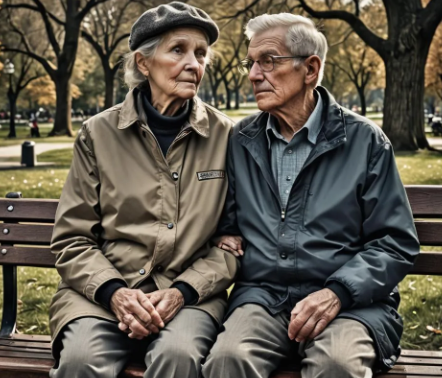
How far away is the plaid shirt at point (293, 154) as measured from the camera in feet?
10.7

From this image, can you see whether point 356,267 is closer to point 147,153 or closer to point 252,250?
point 252,250

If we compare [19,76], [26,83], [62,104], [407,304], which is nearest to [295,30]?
[407,304]

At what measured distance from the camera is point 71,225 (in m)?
3.27

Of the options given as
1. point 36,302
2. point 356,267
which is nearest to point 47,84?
point 36,302

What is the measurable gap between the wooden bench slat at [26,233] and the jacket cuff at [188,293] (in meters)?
0.93

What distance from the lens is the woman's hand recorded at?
10.8 feet

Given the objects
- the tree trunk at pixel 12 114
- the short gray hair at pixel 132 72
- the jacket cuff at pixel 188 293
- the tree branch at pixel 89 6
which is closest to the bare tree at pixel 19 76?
the tree trunk at pixel 12 114

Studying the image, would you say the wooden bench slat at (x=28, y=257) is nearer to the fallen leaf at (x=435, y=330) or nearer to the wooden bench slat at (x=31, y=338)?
the wooden bench slat at (x=31, y=338)

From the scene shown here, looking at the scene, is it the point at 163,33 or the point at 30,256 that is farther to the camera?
the point at 30,256

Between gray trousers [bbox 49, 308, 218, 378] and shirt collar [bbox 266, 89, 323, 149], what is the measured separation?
95 centimetres

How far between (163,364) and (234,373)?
29cm

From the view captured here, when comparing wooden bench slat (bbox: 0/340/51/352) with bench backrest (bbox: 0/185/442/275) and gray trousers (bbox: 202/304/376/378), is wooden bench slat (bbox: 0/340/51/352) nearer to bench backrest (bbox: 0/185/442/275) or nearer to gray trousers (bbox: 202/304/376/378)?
bench backrest (bbox: 0/185/442/275)

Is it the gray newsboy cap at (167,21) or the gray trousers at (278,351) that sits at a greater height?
the gray newsboy cap at (167,21)

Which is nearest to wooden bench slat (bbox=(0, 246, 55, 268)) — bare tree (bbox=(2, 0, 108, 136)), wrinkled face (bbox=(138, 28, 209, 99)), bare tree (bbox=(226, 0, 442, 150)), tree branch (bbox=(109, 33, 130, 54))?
wrinkled face (bbox=(138, 28, 209, 99))
